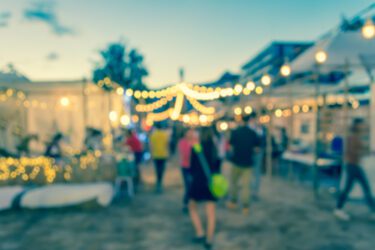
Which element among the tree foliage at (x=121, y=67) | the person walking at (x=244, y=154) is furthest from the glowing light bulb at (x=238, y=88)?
the tree foliage at (x=121, y=67)

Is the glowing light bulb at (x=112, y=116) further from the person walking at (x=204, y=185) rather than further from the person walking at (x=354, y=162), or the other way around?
the person walking at (x=354, y=162)

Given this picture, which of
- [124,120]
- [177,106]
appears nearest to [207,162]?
[124,120]

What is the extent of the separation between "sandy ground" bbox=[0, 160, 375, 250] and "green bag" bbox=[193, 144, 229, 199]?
0.81 m

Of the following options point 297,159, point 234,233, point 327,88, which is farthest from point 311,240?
point 327,88

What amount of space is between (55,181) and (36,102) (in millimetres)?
7012

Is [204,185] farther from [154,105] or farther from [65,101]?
[154,105]

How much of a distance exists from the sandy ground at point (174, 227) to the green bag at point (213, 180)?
81 centimetres

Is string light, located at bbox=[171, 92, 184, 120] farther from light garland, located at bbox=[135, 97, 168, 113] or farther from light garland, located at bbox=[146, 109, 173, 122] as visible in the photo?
light garland, located at bbox=[135, 97, 168, 113]

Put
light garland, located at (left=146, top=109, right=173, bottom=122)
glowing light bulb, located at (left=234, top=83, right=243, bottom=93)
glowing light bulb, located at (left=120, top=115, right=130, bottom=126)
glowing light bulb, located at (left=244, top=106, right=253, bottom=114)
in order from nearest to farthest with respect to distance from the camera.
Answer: glowing light bulb, located at (left=234, top=83, right=243, bottom=93), glowing light bulb, located at (left=120, top=115, right=130, bottom=126), glowing light bulb, located at (left=244, top=106, right=253, bottom=114), light garland, located at (left=146, top=109, right=173, bottom=122)

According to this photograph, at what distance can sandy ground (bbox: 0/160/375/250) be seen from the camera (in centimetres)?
448

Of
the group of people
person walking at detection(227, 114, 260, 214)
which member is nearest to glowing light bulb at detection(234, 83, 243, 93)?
the group of people

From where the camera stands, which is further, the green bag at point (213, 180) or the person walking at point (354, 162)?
the person walking at point (354, 162)

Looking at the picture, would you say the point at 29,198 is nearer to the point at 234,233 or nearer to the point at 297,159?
the point at 234,233

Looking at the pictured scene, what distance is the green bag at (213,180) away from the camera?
13.9 feet
